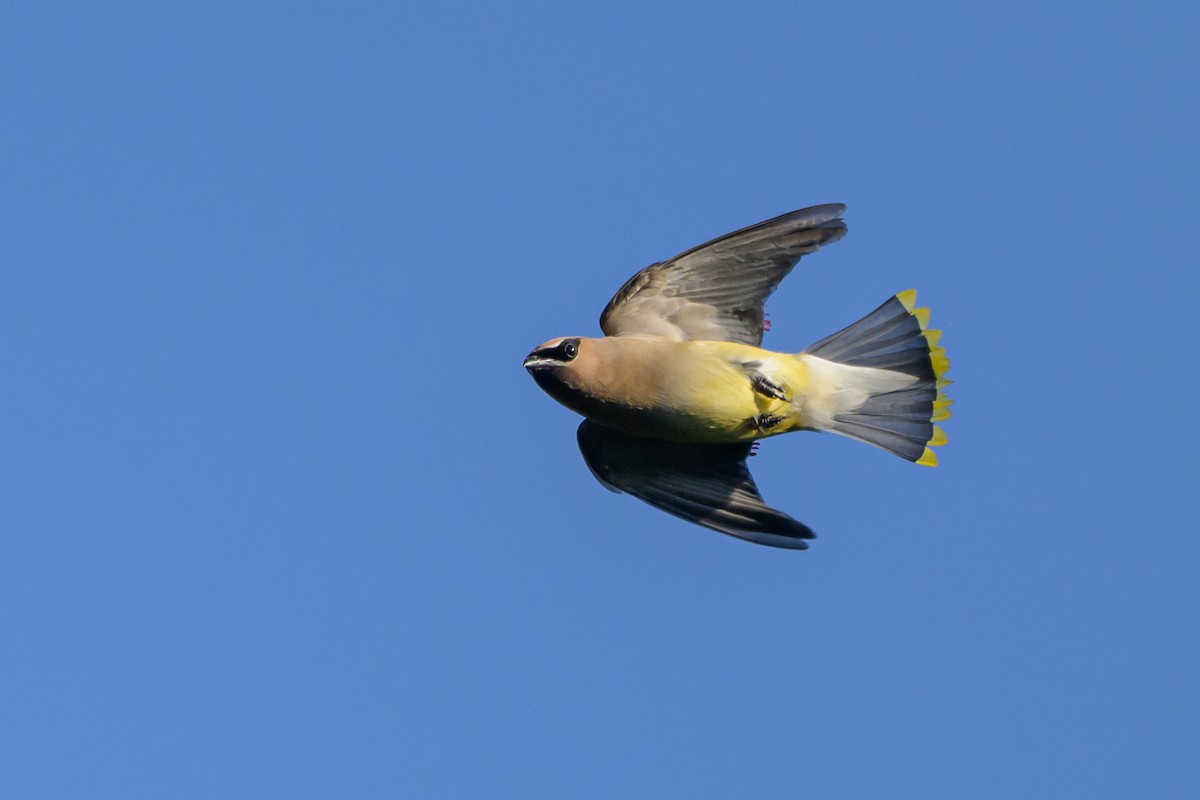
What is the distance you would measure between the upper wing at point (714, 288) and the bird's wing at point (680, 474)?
0.61 m

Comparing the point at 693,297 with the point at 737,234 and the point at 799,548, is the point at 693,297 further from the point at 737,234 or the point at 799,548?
the point at 799,548

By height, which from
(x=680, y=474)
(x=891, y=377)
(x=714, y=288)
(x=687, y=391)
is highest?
(x=714, y=288)

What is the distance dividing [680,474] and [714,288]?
102cm

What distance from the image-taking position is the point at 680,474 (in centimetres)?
848

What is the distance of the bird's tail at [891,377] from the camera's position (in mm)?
8352

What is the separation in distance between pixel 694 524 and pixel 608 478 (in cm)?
51

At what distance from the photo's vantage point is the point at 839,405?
830cm

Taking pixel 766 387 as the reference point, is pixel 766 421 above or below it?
below

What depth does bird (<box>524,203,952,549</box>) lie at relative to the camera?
7.66 meters

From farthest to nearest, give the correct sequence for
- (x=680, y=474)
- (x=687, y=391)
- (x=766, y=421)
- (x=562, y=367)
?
(x=680, y=474), (x=766, y=421), (x=687, y=391), (x=562, y=367)

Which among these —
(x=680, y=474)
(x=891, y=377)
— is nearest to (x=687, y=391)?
(x=680, y=474)

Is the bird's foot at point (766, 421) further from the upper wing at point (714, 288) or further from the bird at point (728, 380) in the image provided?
the upper wing at point (714, 288)

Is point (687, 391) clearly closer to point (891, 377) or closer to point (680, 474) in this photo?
point (680, 474)

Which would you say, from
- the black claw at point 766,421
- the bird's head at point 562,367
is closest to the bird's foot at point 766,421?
the black claw at point 766,421
